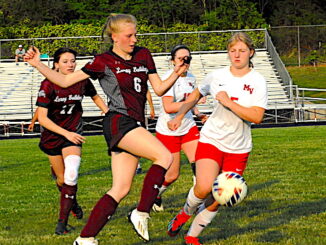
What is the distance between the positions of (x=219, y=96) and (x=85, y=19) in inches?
2017

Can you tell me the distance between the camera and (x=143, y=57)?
21.9 ft

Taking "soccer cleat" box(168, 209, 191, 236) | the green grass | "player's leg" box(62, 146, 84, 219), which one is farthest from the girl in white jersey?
the green grass

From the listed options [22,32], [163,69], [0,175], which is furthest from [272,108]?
[22,32]

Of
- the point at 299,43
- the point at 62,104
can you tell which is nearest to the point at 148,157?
the point at 62,104

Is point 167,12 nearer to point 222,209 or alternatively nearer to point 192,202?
point 222,209

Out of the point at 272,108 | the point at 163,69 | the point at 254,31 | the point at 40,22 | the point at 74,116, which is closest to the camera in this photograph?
the point at 74,116

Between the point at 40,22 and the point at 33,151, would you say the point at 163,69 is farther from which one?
the point at 40,22

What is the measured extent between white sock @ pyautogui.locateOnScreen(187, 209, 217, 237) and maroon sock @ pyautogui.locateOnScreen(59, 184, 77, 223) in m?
1.77

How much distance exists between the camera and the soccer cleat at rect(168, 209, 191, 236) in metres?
7.25

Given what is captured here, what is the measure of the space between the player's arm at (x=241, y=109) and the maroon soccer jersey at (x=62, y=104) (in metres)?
2.28

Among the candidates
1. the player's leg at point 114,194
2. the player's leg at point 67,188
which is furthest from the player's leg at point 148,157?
the player's leg at point 67,188

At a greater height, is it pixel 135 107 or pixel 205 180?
pixel 135 107

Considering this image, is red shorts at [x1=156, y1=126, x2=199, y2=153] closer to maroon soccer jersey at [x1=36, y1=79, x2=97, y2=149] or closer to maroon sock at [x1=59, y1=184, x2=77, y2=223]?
maroon soccer jersey at [x1=36, y1=79, x2=97, y2=149]

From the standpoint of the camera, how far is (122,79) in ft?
21.3
